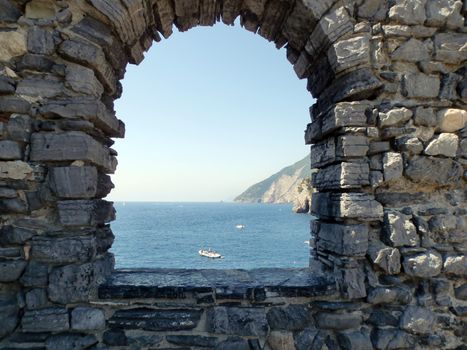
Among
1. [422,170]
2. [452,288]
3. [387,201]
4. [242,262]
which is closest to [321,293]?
[387,201]

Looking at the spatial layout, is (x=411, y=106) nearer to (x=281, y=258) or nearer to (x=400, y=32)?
(x=400, y=32)

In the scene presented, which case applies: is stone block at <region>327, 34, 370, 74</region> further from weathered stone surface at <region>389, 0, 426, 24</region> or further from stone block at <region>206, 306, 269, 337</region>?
stone block at <region>206, 306, 269, 337</region>

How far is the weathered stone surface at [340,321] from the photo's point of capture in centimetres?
257

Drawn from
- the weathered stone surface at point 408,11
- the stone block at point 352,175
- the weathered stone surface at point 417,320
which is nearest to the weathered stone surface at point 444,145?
the stone block at point 352,175

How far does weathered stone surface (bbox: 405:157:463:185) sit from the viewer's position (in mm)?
2635

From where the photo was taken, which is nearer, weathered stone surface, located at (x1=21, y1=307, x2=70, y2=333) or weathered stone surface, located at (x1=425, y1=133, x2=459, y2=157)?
weathered stone surface, located at (x1=21, y1=307, x2=70, y2=333)

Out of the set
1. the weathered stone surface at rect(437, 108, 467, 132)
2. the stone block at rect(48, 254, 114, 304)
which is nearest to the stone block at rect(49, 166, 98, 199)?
the stone block at rect(48, 254, 114, 304)

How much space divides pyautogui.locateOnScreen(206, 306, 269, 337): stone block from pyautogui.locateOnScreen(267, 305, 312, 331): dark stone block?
7 centimetres

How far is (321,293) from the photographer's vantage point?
260 cm

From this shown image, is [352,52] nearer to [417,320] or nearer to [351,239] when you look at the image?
[351,239]

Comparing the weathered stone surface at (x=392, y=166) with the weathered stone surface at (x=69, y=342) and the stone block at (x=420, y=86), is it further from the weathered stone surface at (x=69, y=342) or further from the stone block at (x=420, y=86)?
the weathered stone surface at (x=69, y=342)

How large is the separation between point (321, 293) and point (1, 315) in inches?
97.7

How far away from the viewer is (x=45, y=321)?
2.38 metres

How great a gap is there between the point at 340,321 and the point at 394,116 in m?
1.78
